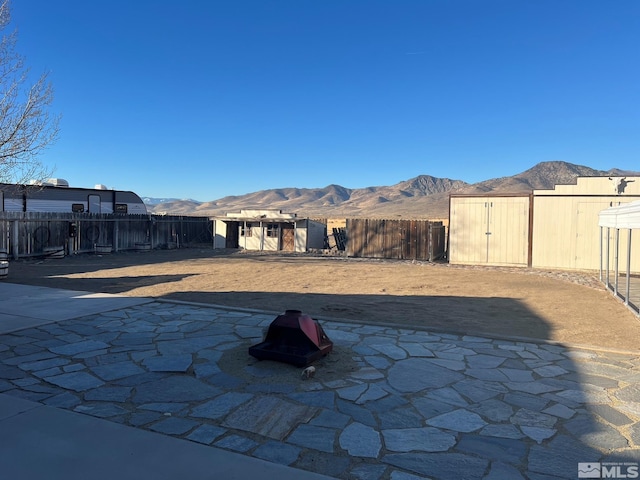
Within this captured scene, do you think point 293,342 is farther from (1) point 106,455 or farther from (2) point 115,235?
(2) point 115,235

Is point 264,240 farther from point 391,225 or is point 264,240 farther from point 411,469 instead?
point 411,469

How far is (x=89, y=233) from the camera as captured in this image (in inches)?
1022

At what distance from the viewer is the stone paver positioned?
11.3 feet

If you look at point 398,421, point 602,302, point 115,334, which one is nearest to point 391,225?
point 602,302

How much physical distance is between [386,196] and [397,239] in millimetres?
119197

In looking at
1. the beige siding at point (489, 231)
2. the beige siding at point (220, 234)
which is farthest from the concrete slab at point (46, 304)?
the beige siding at point (220, 234)

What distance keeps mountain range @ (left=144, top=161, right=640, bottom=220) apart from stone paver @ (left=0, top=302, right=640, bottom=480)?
76.9 m

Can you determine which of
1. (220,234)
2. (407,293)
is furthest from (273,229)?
(407,293)

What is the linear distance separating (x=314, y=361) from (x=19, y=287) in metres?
9.64

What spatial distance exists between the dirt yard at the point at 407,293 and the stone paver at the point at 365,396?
1.45 metres

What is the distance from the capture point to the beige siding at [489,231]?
19906 mm

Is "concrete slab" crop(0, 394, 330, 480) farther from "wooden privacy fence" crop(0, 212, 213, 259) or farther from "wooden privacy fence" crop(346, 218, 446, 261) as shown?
"wooden privacy fence" crop(346, 218, 446, 261)

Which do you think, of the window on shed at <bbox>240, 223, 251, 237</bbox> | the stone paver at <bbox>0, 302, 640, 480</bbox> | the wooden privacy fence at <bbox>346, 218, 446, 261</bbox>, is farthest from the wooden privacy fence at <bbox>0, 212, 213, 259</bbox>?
the stone paver at <bbox>0, 302, 640, 480</bbox>

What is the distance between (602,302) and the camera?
10867 mm
